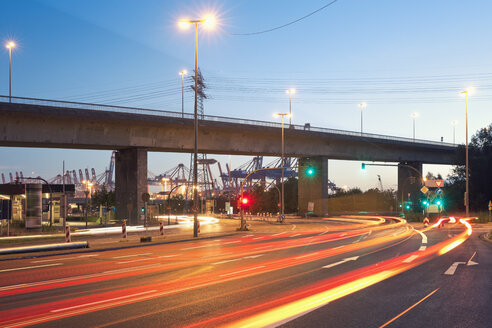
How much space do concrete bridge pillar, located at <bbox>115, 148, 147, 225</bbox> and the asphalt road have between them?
28.4m

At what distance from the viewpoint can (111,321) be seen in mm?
8148

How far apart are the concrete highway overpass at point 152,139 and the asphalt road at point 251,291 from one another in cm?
2389

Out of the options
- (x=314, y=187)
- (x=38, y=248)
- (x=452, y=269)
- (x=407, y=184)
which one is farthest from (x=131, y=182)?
(x=407, y=184)

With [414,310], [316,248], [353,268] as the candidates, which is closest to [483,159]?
[316,248]

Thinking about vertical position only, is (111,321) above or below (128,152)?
below

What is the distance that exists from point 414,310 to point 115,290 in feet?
22.1

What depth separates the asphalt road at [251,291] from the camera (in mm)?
8273

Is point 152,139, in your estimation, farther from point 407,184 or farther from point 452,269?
point 407,184

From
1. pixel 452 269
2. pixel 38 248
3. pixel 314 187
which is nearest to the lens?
pixel 452 269

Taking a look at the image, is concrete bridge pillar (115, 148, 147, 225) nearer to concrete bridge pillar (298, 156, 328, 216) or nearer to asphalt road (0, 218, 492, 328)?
concrete bridge pillar (298, 156, 328, 216)

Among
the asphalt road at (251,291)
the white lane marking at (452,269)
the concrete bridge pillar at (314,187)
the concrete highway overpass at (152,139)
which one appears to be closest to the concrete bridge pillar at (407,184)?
the concrete highway overpass at (152,139)

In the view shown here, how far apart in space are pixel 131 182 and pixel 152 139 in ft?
15.8

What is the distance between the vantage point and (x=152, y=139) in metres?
47.5

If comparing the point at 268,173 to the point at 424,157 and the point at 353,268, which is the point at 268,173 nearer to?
the point at 424,157
